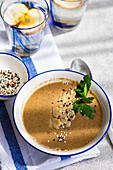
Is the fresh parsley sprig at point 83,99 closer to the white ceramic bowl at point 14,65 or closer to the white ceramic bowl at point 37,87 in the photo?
the white ceramic bowl at point 37,87

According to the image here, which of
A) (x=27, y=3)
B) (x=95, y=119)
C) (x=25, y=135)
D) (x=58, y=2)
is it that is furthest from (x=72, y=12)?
(x=25, y=135)

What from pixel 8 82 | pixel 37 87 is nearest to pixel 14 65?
pixel 8 82

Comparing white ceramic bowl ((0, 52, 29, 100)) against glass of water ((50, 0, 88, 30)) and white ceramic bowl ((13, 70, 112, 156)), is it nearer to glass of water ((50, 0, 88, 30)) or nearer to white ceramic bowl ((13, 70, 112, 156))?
white ceramic bowl ((13, 70, 112, 156))

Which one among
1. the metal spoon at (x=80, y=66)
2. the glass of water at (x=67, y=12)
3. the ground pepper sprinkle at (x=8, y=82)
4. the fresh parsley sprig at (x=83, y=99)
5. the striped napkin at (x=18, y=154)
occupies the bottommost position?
the striped napkin at (x=18, y=154)

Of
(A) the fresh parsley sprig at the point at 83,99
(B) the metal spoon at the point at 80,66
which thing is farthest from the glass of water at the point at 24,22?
(A) the fresh parsley sprig at the point at 83,99

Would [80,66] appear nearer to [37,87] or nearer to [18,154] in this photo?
[37,87]

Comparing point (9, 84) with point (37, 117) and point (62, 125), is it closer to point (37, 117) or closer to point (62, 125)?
point (37, 117)
